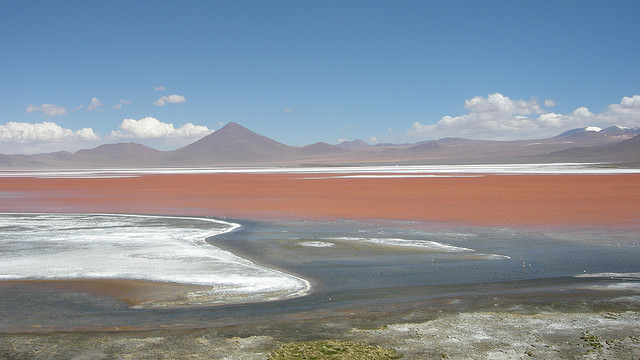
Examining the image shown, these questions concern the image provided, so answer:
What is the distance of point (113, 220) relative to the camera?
1956 centimetres

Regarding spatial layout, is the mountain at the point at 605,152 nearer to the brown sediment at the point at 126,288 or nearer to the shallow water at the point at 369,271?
the shallow water at the point at 369,271

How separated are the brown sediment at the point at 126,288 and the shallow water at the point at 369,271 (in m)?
0.23

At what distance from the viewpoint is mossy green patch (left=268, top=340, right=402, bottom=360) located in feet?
20.0

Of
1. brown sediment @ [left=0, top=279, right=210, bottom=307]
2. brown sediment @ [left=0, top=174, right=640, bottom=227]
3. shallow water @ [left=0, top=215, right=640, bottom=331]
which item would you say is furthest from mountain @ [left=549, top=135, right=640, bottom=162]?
brown sediment @ [left=0, top=279, right=210, bottom=307]

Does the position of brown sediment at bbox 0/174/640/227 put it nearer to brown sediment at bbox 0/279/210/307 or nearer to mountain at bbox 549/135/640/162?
brown sediment at bbox 0/279/210/307

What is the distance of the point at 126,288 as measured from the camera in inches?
376

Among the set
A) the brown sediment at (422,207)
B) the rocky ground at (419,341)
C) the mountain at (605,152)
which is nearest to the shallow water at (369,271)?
the rocky ground at (419,341)

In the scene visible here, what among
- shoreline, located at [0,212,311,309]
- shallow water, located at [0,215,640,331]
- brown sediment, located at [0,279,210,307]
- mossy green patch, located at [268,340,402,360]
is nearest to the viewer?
mossy green patch, located at [268,340,402,360]

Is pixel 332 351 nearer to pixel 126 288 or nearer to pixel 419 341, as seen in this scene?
pixel 419 341

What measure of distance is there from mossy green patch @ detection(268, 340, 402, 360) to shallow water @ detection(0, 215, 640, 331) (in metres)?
A: 1.11

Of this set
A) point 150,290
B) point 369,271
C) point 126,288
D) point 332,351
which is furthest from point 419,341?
point 126,288

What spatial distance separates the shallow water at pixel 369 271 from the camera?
7.98 m

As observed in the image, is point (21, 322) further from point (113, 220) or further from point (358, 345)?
point (113, 220)

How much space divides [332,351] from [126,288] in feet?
15.3
